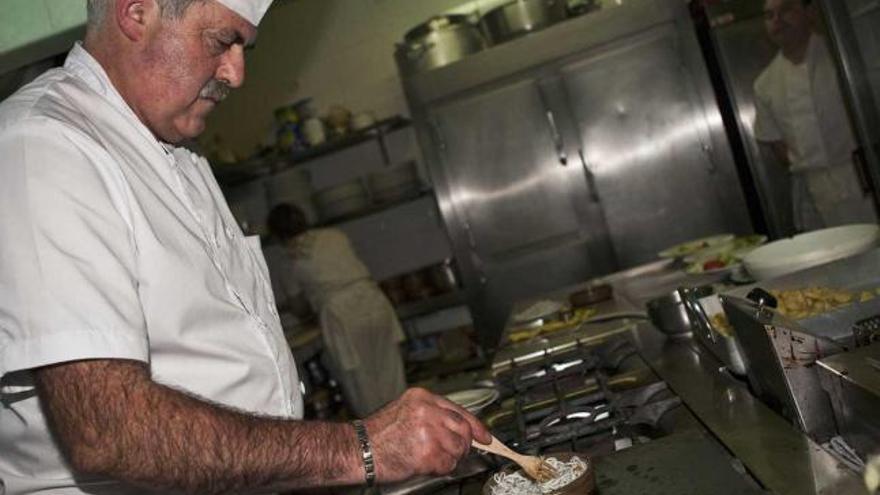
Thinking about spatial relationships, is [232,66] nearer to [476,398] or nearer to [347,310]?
[476,398]

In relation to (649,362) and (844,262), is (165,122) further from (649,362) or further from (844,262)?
(844,262)

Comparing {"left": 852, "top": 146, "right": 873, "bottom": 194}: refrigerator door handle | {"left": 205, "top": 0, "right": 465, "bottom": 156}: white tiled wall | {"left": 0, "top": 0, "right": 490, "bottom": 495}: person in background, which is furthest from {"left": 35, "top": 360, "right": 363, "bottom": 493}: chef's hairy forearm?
{"left": 205, "top": 0, "right": 465, "bottom": 156}: white tiled wall

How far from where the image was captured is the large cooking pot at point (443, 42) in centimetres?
527

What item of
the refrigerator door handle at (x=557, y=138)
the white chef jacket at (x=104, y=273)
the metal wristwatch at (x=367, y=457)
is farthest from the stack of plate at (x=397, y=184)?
the metal wristwatch at (x=367, y=457)

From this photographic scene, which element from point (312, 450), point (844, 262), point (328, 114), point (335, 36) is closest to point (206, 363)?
point (312, 450)

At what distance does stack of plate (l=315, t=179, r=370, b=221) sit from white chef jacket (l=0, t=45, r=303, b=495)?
13.5 ft

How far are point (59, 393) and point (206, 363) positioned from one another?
30cm

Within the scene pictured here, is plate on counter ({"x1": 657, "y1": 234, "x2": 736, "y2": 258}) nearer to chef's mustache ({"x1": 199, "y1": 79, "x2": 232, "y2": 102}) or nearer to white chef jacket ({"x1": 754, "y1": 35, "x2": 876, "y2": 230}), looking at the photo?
white chef jacket ({"x1": 754, "y1": 35, "x2": 876, "y2": 230})

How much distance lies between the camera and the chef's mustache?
4.61 ft

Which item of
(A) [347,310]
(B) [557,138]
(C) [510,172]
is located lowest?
(A) [347,310]

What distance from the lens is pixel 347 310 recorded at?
17.5ft

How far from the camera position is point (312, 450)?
1.17m

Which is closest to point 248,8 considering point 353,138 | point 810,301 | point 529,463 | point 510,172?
point 529,463

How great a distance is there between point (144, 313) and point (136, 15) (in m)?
0.48
